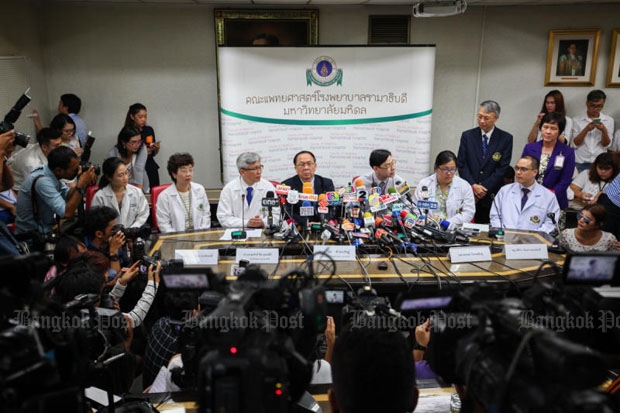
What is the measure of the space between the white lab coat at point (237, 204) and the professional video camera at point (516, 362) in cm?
258

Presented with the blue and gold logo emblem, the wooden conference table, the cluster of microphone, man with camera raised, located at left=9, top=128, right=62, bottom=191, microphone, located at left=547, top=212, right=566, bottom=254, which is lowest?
the wooden conference table

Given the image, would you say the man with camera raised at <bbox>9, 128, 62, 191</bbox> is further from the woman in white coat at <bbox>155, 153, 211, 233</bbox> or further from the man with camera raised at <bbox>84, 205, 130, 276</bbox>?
the man with camera raised at <bbox>84, 205, 130, 276</bbox>

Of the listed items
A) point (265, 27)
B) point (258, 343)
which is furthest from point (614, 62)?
point (258, 343)

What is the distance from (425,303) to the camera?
1.46 m

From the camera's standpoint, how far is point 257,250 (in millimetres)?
2875

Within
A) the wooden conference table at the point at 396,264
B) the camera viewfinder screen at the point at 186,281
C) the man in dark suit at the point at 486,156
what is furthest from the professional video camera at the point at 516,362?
the man in dark suit at the point at 486,156

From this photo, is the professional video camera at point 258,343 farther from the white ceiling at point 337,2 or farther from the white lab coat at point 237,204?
the white ceiling at point 337,2

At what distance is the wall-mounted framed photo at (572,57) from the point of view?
5824 millimetres

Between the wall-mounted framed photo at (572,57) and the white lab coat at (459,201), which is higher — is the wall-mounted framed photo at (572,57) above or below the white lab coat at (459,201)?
above

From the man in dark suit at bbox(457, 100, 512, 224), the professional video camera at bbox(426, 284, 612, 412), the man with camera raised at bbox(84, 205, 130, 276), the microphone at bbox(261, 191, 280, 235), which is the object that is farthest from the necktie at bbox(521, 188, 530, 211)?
the man with camera raised at bbox(84, 205, 130, 276)

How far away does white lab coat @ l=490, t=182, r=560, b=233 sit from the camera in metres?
3.75

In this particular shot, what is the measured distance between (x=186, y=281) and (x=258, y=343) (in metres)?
0.44

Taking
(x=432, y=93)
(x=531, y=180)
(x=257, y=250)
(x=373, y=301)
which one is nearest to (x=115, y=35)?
(x=432, y=93)

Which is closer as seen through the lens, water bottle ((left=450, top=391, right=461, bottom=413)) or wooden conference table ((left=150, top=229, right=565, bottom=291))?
water bottle ((left=450, top=391, right=461, bottom=413))
